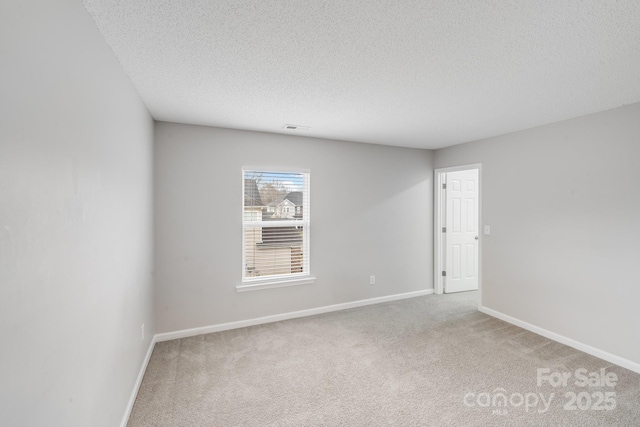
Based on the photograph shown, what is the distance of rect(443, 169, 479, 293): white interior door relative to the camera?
15.7 feet

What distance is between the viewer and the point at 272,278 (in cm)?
370

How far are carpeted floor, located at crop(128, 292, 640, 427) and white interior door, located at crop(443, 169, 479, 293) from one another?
138 cm

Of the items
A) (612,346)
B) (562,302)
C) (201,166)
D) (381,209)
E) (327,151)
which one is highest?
(327,151)

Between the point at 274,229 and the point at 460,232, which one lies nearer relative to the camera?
the point at 274,229

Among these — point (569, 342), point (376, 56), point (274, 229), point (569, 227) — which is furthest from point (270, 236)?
point (569, 342)

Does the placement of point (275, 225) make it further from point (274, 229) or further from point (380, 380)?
point (380, 380)

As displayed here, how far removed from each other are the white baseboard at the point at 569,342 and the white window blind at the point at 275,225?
2528 millimetres

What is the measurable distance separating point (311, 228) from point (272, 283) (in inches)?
33.8

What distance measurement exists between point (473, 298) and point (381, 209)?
2007mm

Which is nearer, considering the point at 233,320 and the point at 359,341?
the point at 359,341

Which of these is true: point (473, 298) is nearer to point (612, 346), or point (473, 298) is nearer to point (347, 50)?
point (612, 346)

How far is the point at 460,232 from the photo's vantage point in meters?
4.89

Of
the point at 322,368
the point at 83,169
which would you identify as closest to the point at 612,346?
the point at 322,368

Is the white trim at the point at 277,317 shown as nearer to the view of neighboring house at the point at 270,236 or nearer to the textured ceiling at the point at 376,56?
the view of neighboring house at the point at 270,236
